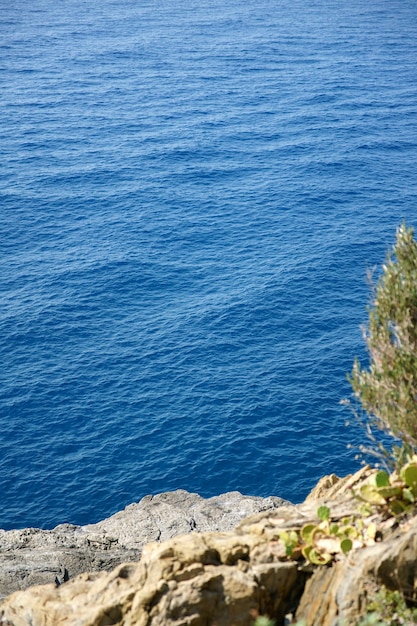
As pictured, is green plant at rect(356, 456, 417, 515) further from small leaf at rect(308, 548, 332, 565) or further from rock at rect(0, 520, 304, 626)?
rock at rect(0, 520, 304, 626)

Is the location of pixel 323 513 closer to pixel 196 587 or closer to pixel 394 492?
pixel 394 492

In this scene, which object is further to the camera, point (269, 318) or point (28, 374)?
point (269, 318)

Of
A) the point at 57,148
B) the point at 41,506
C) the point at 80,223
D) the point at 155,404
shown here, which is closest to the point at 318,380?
the point at 155,404

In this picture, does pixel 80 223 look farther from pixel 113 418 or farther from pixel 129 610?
pixel 129 610

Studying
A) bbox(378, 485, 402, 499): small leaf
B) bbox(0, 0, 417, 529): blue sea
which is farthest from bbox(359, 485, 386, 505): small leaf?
bbox(0, 0, 417, 529): blue sea

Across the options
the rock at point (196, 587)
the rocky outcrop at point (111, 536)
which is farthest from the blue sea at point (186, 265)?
the rock at point (196, 587)

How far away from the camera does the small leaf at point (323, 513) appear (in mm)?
22594

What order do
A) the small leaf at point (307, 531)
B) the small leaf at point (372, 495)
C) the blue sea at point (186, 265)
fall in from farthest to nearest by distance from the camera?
the blue sea at point (186, 265) < the small leaf at point (307, 531) < the small leaf at point (372, 495)

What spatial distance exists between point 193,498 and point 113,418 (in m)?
17.7

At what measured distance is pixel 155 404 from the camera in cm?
7519

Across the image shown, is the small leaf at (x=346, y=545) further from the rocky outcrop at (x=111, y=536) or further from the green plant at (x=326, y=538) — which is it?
the rocky outcrop at (x=111, y=536)

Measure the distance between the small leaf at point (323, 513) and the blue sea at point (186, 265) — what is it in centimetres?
4050

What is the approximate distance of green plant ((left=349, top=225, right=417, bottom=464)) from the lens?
2375cm

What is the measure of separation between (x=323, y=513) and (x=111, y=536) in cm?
2960
